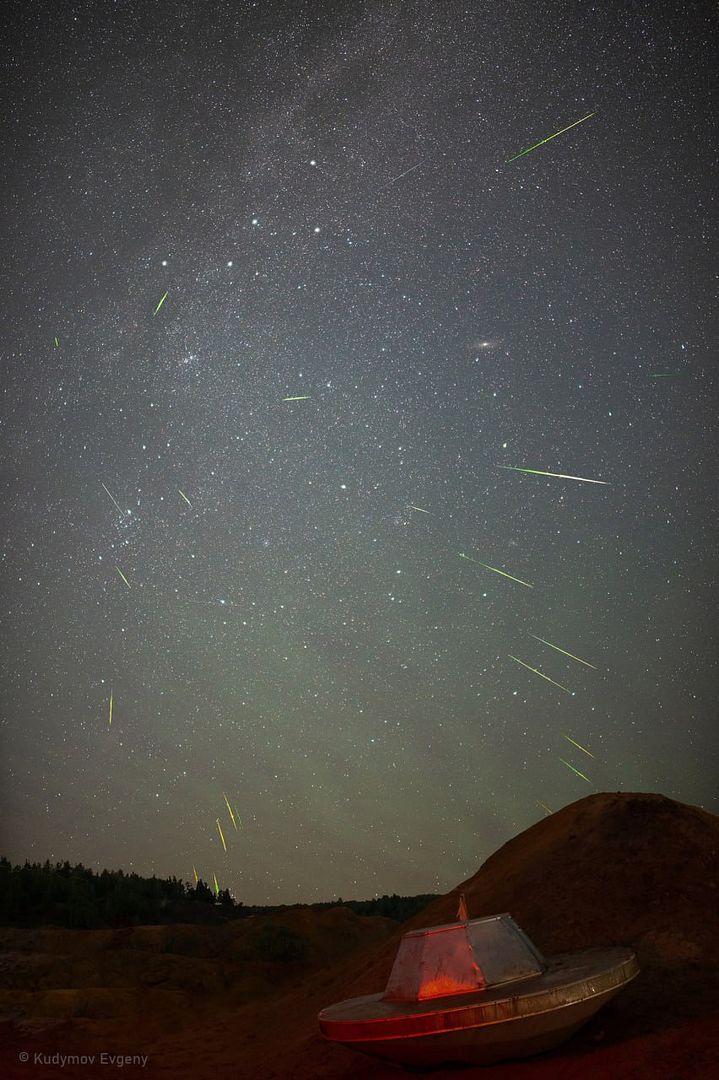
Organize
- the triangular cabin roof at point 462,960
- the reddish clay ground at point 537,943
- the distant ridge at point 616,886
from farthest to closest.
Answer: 1. the distant ridge at point 616,886
2. the reddish clay ground at point 537,943
3. the triangular cabin roof at point 462,960

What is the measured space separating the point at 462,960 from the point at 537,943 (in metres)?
4.55

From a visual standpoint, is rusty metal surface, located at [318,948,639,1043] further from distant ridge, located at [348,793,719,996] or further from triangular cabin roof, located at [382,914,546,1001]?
distant ridge, located at [348,793,719,996]

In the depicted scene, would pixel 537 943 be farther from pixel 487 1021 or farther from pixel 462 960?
pixel 487 1021

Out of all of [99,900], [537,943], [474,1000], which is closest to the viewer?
[474,1000]

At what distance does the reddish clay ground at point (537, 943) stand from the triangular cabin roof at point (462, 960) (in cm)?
83

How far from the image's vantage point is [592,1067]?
741cm

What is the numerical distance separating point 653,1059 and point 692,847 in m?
6.73

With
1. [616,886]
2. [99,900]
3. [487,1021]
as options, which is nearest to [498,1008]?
[487,1021]

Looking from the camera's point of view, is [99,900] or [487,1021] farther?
[99,900]

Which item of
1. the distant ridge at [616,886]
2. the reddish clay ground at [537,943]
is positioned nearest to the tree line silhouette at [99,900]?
the reddish clay ground at [537,943]

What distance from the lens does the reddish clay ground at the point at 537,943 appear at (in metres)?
8.38

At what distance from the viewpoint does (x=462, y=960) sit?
820 cm

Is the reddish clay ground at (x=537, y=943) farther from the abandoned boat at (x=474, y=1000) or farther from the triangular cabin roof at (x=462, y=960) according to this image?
the triangular cabin roof at (x=462, y=960)

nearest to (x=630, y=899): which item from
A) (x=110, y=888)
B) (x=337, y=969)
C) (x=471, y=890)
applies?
(x=471, y=890)
